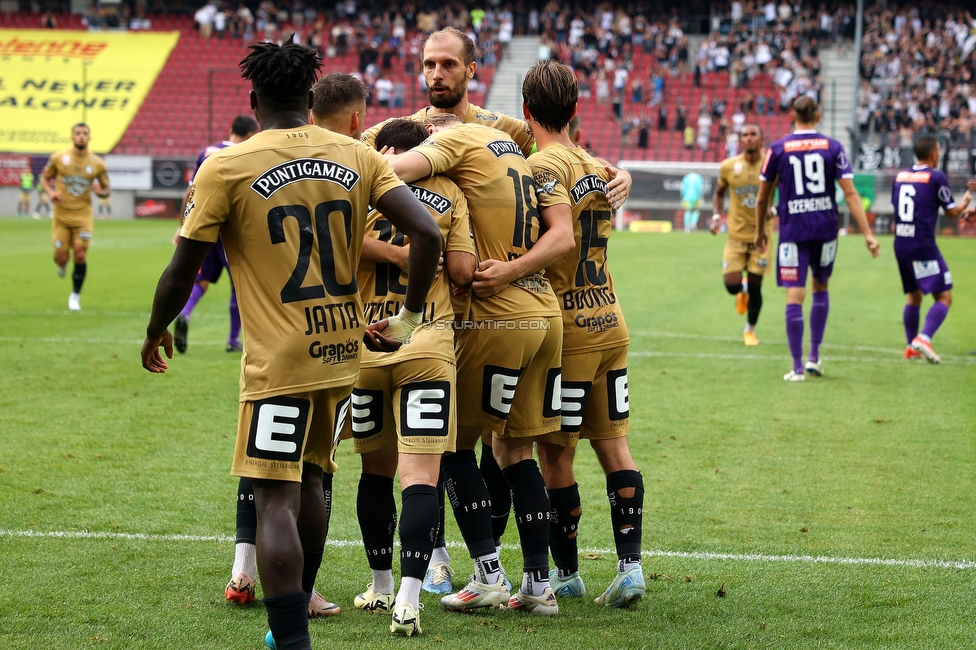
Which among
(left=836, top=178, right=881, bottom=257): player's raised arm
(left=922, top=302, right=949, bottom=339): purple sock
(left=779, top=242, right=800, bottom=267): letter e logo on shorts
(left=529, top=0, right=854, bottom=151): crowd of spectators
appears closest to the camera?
(left=836, top=178, right=881, bottom=257): player's raised arm

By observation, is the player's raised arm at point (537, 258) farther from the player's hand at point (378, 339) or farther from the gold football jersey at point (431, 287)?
the player's hand at point (378, 339)

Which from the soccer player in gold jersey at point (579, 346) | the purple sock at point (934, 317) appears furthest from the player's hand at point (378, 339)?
the purple sock at point (934, 317)

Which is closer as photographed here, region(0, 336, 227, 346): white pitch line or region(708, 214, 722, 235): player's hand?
region(0, 336, 227, 346): white pitch line

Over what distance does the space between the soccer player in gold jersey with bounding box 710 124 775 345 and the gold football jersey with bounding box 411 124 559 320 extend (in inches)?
324

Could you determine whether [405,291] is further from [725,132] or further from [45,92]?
[45,92]

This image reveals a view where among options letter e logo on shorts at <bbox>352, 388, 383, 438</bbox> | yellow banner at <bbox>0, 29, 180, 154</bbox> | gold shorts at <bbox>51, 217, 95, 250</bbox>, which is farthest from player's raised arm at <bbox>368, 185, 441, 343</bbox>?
yellow banner at <bbox>0, 29, 180, 154</bbox>

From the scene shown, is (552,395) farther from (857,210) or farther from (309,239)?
(857,210)

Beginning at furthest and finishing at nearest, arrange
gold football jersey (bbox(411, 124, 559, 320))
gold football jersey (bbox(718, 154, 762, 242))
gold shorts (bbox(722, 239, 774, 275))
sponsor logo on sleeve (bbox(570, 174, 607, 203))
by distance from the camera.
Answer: gold football jersey (bbox(718, 154, 762, 242)) → gold shorts (bbox(722, 239, 774, 275)) → sponsor logo on sleeve (bbox(570, 174, 607, 203)) → gold football jersey (bbox(411, 124, 559, 320))

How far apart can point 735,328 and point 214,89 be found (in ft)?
111

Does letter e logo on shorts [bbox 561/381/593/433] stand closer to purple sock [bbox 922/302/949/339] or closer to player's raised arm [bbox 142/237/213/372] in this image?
player's raised arm [bbox 142/237/213/372]

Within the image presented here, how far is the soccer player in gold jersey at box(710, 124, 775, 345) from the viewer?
1207cm

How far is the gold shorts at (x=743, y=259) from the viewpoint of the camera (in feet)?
39.4

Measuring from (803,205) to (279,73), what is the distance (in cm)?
741

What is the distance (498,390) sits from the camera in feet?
13.6
